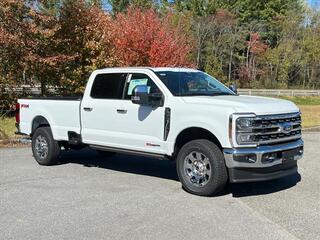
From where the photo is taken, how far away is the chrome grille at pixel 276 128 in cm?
755

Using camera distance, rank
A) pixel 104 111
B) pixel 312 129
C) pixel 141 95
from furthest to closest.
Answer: pixel 312 129, pixel 104 111, pixel 141 95

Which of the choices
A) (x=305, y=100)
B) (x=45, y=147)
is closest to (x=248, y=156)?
(x=45, y=147)

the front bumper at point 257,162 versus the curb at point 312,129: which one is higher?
the front bumper at point 257,162

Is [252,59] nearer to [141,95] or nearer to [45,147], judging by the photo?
[45,147]

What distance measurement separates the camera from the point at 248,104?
7.61 meters

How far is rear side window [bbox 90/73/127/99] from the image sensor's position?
9.38m

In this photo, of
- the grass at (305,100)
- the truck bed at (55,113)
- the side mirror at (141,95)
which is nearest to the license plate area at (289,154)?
the side mirror at (141,95)

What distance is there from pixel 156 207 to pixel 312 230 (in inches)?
83.7

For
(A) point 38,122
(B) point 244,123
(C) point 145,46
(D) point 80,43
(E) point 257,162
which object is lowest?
(E) point 257,162

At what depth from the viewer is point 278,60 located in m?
67.9

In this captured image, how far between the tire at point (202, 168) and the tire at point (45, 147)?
10.8 ft

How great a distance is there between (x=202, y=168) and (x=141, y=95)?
158 centimetres

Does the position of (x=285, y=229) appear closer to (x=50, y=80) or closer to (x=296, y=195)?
(x=296, y=195)

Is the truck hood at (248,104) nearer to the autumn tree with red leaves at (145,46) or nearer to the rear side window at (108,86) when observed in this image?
the rear side window at (108,86)
